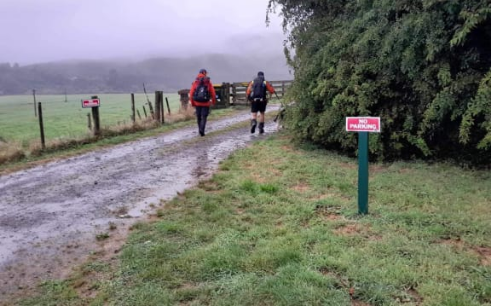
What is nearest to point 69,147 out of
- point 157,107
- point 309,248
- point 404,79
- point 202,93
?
point 202,93

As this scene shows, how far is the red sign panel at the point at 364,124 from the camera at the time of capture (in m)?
→ 4.95

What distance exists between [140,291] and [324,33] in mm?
7951

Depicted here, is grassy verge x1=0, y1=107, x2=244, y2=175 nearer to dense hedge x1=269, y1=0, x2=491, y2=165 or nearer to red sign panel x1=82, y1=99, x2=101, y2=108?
red sign panel x1=82, y1=99, x2=101, y2=108

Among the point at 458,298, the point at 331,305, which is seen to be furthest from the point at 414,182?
the point at 331,305

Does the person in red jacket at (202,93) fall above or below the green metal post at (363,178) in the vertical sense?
above

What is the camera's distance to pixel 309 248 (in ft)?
14.0

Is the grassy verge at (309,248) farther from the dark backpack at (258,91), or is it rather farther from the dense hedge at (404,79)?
the dark backpack at (258,91)

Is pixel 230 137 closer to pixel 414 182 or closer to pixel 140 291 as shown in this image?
pixel 414 182

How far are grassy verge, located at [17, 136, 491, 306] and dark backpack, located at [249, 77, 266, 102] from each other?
19.6 ft

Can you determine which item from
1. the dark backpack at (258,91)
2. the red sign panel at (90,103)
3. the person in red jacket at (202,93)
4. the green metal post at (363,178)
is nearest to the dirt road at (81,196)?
the person in red jacket at (202,93)

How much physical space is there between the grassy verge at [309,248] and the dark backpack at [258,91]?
596 cm

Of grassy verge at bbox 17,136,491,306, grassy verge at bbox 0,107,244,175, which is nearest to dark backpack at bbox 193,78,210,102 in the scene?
grassy verge at bbox 0,107,244,175

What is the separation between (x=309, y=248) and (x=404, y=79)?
16.5 feet

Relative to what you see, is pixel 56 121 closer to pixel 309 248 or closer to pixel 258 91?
pixel 258 91
